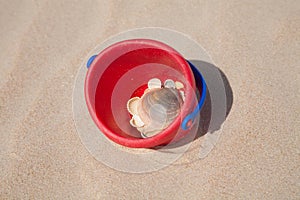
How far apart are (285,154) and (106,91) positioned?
0.65 meters

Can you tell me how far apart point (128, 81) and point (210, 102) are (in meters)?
0.32

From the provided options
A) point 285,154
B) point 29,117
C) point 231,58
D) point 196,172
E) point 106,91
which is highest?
point 29,117

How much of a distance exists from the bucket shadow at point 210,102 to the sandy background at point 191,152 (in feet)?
0.07

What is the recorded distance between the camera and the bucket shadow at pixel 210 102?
1317 mm

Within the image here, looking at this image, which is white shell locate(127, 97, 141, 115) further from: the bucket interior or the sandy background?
the sandy background

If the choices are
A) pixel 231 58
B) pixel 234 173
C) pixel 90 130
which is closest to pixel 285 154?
pixel 234 173

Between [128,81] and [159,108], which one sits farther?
[128,81]

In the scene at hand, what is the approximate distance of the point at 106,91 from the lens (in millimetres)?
1339

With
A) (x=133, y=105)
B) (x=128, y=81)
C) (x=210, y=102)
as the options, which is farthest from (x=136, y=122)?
(x=210, y=102)

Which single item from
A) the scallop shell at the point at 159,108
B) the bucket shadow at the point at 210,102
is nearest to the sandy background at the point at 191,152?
the bucket shadow at the point at 210,102

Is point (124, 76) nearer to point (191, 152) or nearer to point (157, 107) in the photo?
point (157, 107)

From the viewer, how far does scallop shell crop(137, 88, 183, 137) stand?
126 centimetres

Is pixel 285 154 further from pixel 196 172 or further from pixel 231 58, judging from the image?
pixel 231 58

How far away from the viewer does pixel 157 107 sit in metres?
1.26
